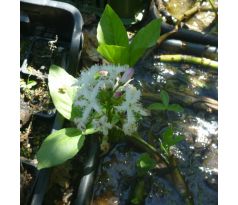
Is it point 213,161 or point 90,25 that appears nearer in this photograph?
point 213,161

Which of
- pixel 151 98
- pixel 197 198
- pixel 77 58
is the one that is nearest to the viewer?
pixel 197 198

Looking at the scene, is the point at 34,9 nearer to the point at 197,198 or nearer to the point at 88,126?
the point at 88,126

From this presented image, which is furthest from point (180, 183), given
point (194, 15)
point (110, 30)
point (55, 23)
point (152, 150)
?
point (194, 15)

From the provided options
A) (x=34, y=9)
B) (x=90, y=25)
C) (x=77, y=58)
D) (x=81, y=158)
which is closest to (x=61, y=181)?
(x=81, y=158)

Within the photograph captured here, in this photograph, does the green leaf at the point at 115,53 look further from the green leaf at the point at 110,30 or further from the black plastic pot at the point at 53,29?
the black plastic pot at the point at 53,29

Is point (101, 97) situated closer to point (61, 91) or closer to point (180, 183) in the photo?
point (61, 91)

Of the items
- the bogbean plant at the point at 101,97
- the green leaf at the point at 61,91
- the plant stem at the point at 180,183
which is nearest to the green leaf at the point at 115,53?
the bogbean plant at the point at 101,97

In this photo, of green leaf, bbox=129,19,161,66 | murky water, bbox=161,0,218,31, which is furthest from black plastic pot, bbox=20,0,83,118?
murky water, bbox=161,0,218,31
